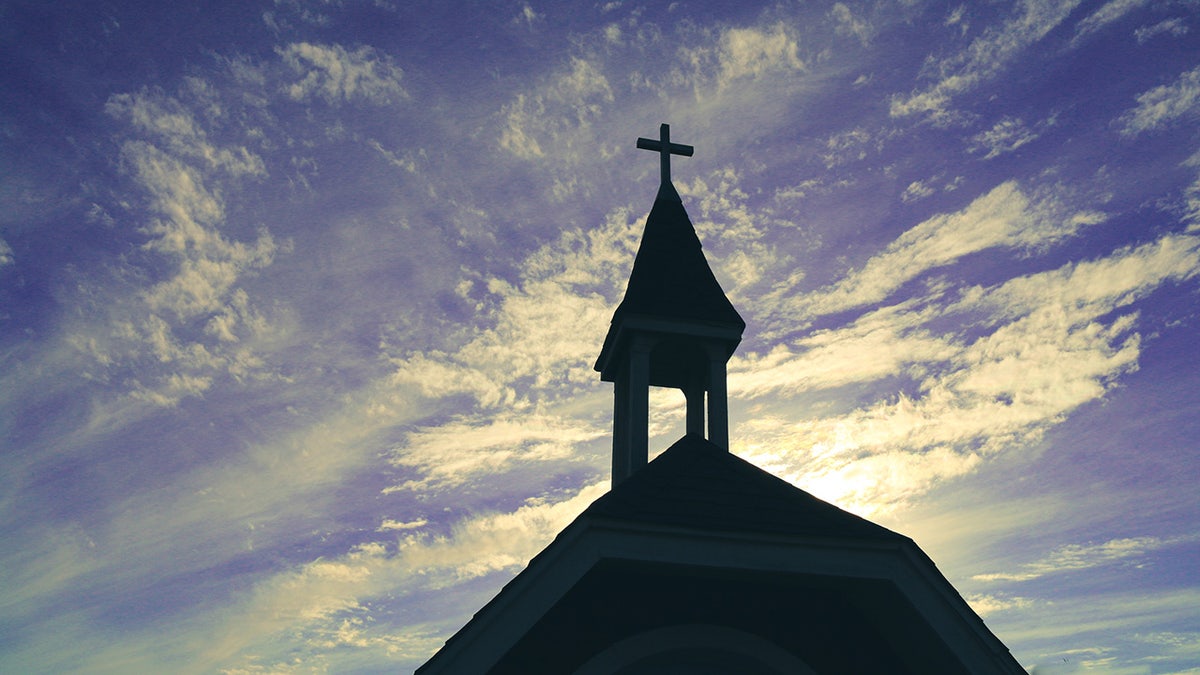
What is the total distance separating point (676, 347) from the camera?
1123 centimetres

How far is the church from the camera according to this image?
605 cm

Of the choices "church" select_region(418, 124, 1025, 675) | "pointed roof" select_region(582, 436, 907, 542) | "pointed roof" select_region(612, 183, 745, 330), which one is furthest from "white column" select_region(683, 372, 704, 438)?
"pointed roof" select_region(582, 436, 907, 542)

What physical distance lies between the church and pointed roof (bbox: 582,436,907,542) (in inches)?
0.7

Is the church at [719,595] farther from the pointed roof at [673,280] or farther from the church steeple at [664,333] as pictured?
the pointed roof at [673,280]

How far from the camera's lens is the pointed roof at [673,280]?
9.70m

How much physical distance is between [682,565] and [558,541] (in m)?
1.04

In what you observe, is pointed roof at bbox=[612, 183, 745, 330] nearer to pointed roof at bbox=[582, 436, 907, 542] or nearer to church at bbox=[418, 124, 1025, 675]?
church at bbox=[418, 124, 1025, 675]

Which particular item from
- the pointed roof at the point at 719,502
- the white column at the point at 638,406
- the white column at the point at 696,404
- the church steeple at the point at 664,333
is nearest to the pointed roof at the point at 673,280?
the church steeple at the point at 664,333

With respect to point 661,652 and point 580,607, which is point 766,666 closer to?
point 661,652

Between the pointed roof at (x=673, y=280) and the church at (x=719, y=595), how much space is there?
195cm

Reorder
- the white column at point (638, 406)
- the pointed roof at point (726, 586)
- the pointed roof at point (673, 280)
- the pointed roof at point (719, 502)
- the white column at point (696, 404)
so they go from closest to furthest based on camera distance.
→ 1. the pointed roof at point (726, 586)
2. the pointed roof at point (719, 502)
3. the white column at point (638, 406)
4. the pointed roof at point (673, 280)
5. the white column at point (696, 404)

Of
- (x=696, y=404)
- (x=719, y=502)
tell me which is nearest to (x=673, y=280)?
(x=696, y=404)

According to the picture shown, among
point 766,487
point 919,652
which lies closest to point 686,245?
point 766,487

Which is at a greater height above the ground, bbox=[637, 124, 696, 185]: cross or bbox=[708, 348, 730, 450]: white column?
bbox=[637, 124, 696, 185]: cross
